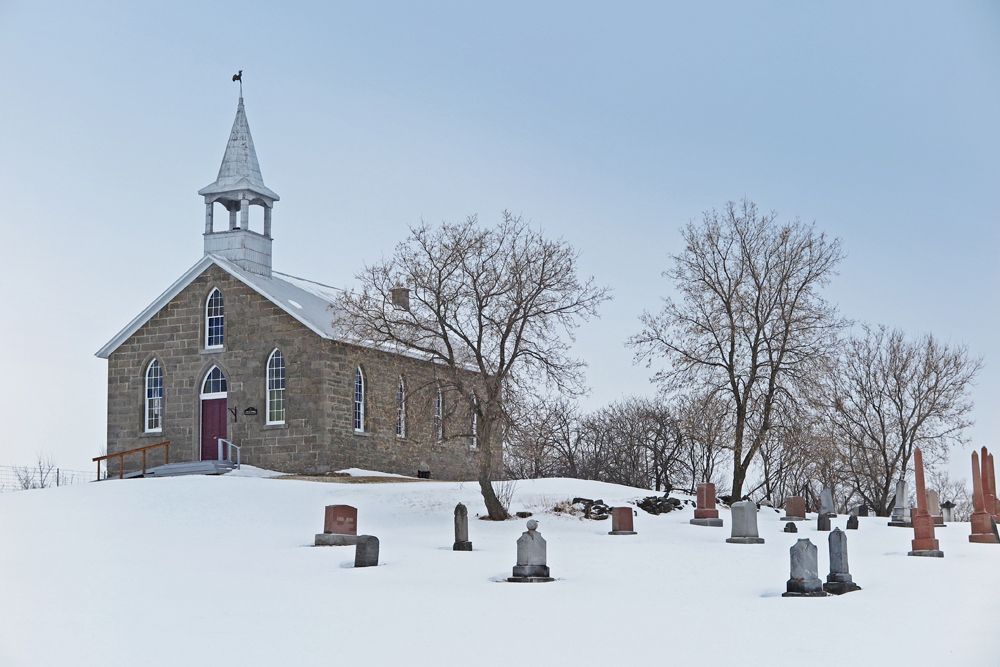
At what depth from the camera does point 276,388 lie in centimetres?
3297

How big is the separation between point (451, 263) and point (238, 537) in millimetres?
7795

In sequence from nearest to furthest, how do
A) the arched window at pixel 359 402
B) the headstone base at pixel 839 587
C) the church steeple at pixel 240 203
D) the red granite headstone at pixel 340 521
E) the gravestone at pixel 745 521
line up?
the headstone base at pixel 839 587 → the red granite headstone at pixel 340 521 → the gravestone at pixel 745 521 → the arched window at pixel 359 402 → the church steeple at pixel 240 203

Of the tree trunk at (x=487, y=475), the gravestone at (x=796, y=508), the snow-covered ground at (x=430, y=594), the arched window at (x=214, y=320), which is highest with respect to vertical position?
the arched window at (x=214, y=320)

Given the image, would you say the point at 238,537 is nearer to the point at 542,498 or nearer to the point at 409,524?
the point at 409,524

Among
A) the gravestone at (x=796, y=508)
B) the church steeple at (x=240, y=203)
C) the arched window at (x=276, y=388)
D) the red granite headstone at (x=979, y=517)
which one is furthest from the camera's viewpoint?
the church steeple at (x=240, y=203)

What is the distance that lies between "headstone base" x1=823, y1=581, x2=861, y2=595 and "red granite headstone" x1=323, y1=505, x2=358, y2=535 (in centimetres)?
924

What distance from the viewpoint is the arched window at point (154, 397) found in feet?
112

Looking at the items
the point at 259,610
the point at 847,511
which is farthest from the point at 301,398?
the point at 847,511

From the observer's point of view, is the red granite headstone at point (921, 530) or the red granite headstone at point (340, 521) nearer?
the red granite headstone at point (921, 530)

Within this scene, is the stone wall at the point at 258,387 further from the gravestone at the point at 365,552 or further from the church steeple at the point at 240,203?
the gravestone at the point at 365,552

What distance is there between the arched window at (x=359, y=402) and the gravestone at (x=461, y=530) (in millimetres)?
13347

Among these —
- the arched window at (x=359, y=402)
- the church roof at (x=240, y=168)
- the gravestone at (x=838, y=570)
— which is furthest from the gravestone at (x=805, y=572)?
the church roof at (x=240, y=168)

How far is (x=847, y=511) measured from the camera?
49.1m

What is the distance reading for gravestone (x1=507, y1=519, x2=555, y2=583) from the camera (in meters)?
17.2
